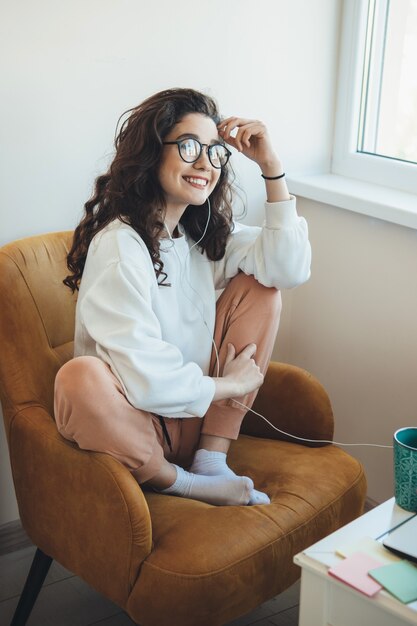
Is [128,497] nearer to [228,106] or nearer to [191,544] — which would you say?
[191,544]

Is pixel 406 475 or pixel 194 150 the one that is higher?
pixel 194 150

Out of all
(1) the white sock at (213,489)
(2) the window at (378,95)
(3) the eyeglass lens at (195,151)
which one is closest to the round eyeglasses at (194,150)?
(3) the eyeglass lens at (195,151)

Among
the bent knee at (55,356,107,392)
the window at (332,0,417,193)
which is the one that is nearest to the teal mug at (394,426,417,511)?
the bent knee at (55,356,107,392)

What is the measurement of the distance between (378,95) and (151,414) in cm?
121

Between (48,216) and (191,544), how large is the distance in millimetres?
875

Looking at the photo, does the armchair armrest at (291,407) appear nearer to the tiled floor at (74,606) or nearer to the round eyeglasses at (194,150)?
the tiled floor at (74,606)

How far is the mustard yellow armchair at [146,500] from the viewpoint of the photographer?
1.49 meters

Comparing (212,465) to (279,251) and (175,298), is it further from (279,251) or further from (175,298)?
(279,251)

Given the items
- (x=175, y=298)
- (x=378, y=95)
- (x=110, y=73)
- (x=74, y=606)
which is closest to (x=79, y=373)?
(x=175, y=298)

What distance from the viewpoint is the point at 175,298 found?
5.91 feet

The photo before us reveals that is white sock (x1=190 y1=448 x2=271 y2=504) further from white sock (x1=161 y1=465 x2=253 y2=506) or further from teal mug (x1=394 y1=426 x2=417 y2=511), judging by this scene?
teal mug (x1=394 y1=426 x2=417 y2=511)

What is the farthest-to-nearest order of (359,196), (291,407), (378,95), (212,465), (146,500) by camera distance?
(378,95) < (359,196) < (291,407) < (212,465) < (146,500)

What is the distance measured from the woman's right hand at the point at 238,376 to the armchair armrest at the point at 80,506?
323 mm

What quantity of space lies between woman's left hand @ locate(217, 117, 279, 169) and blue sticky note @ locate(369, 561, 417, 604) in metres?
0.90
